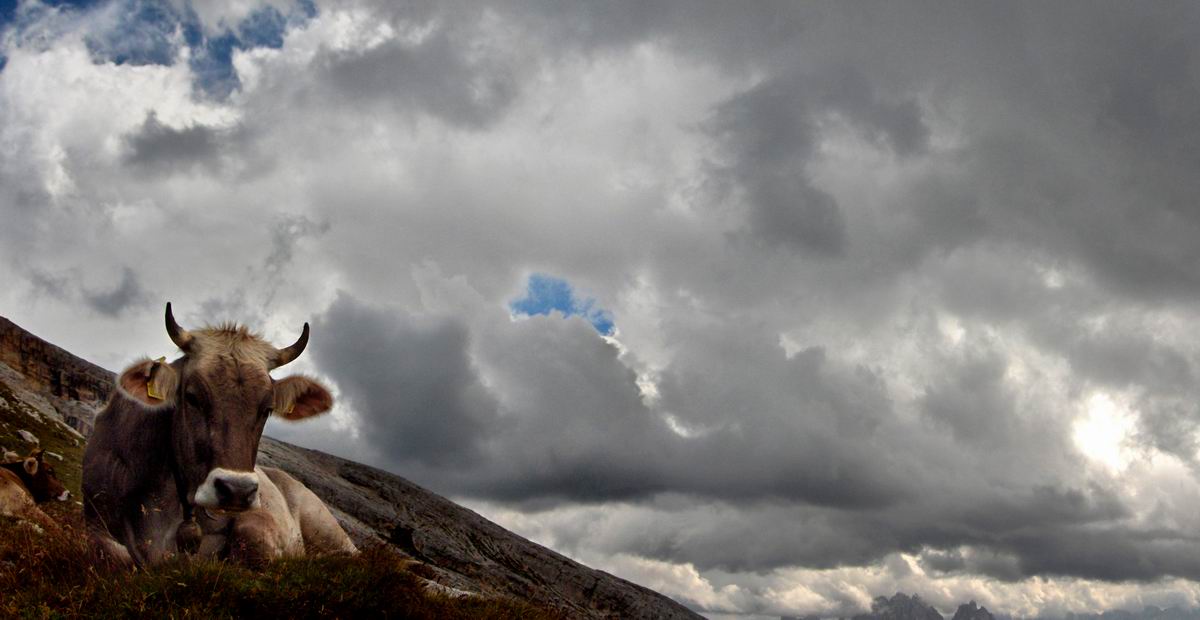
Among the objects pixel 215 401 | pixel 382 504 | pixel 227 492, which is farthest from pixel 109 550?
pixel 382 504

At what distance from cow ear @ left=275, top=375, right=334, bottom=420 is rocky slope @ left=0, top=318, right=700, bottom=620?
31361 mm

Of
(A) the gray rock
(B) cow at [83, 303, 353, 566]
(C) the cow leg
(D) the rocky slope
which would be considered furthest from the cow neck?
(A) the gray rock

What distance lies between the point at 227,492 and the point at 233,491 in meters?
0.07

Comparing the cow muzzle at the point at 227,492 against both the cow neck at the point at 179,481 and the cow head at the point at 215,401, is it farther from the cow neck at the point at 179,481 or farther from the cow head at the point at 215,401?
the cow neck at the point at 179,481

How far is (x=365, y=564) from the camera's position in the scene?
10.8 meters

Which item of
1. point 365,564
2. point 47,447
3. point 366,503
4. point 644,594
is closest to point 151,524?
point 365,564

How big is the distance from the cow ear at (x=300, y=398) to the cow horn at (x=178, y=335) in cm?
122

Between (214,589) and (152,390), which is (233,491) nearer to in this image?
(214,589)

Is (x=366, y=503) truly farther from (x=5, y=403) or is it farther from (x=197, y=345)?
(x=197, y=345)

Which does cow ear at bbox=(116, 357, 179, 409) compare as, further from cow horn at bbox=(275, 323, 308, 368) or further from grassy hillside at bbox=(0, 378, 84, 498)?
grassy hillside at bbox=(0, 378, 84, 498)

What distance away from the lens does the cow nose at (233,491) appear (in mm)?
9766

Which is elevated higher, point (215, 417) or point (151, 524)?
point (215, 417)

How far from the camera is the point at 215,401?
35.2 ft

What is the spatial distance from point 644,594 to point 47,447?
80665 millimetres
